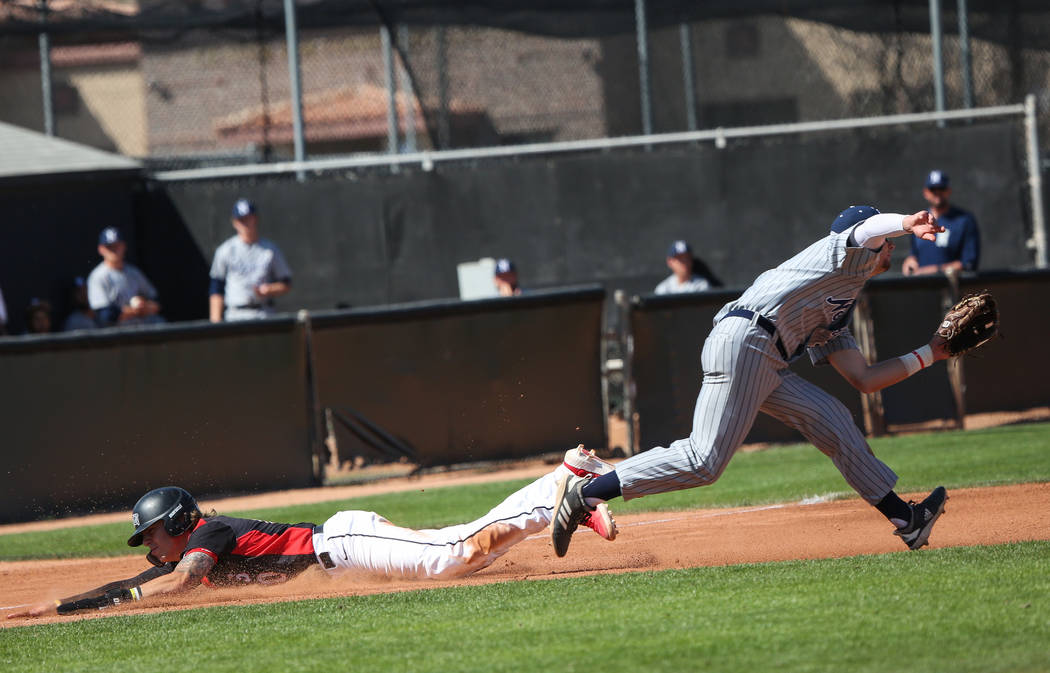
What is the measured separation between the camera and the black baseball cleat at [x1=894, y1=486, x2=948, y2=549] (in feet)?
19.8

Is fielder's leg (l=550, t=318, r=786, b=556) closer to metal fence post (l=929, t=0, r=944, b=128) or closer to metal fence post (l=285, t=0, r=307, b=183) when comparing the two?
metal fence post (l=929, t=0, r=944, b=128)

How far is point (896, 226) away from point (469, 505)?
4.33 meters

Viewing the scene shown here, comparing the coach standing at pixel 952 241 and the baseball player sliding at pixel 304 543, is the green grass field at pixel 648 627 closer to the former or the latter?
the baseball player sliding at pixel 304 543

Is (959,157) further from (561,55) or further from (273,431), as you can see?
(273,431)

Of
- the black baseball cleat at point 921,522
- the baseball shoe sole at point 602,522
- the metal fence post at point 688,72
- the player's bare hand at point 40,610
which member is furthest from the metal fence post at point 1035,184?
the player's bare hand at point 40,610

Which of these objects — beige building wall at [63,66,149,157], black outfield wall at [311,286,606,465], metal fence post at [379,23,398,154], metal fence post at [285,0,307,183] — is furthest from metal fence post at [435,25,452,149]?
beige building wall at [63,66,149,157]

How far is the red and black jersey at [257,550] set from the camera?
240 inches

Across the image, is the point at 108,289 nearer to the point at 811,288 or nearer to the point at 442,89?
the point at 442,89

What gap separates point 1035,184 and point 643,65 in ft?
14.2

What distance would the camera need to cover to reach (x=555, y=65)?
1443cm

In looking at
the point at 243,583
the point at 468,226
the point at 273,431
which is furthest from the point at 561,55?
the point at 243,583

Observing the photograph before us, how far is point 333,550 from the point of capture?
617 cm

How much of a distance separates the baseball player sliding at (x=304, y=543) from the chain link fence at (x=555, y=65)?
345 inches

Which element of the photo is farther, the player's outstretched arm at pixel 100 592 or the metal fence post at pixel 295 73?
the metal fence post at pixel 295 73
